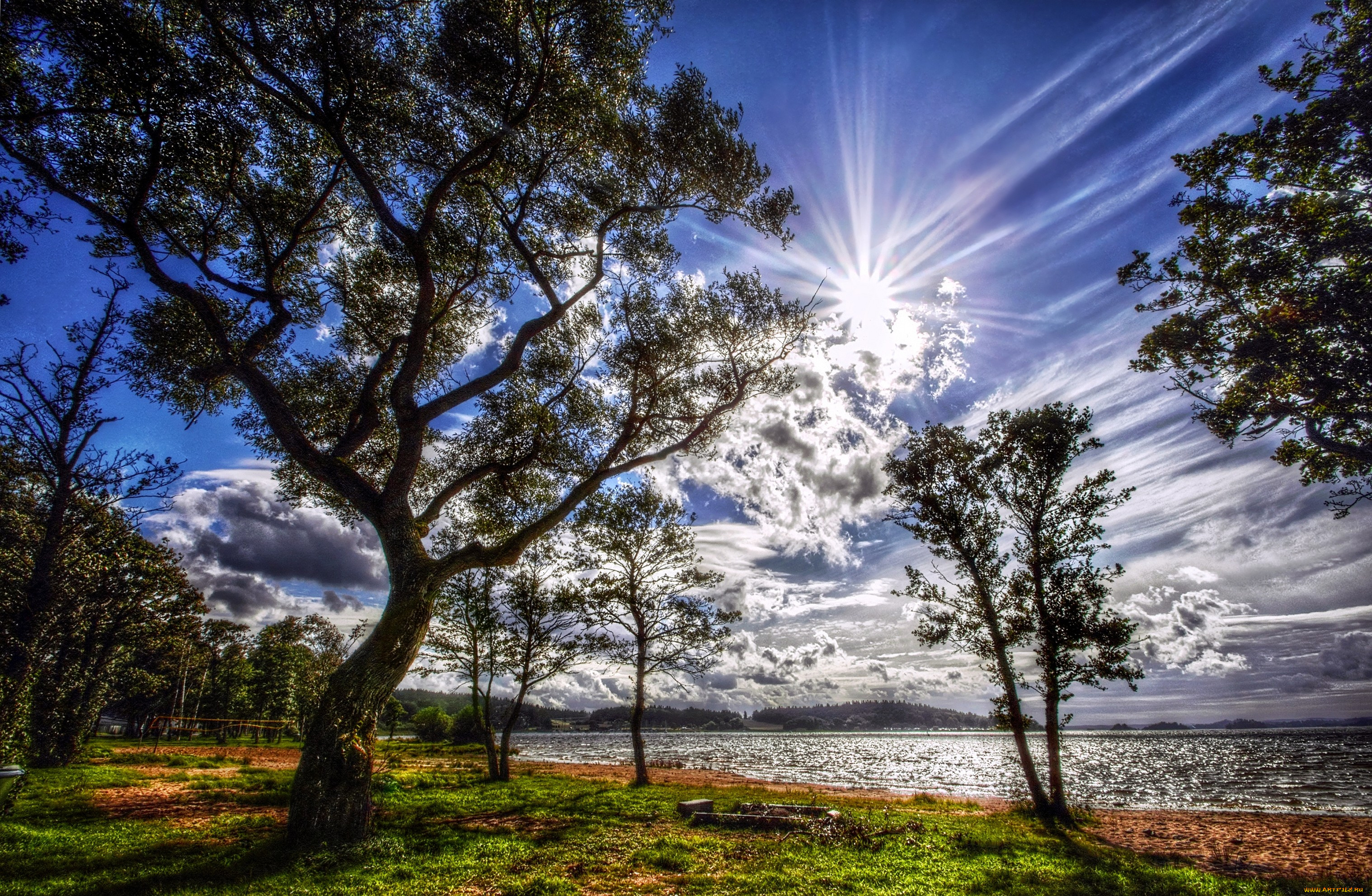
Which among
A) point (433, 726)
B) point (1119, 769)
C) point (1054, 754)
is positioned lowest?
point (1119, 769)

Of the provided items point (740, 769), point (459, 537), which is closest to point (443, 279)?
point (459, 537)

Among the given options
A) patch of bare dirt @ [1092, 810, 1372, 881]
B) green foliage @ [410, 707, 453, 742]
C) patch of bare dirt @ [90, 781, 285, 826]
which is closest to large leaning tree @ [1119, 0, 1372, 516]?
patch of bare dirt @ [1092, 810, 1372, 881]

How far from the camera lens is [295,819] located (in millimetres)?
8039

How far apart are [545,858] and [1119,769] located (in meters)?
63.0

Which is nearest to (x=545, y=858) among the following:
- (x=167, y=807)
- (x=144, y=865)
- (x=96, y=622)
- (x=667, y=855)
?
(x=667, y=855)

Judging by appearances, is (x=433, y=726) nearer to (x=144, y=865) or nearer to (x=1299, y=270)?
(x=144, y=865)

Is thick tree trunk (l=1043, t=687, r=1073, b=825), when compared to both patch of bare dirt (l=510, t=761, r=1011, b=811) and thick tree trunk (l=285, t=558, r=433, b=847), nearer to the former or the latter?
patch of bare dirt (l=510, t=761, r=1011, b=811)

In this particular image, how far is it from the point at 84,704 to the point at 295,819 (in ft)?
84.8

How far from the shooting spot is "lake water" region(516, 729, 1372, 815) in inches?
1069

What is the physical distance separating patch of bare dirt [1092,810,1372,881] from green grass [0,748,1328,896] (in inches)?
72.7

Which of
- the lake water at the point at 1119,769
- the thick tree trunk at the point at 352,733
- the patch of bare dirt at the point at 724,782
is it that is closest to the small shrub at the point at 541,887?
the thick tree trunk at the point at 352,733

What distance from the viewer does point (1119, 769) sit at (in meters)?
47.5

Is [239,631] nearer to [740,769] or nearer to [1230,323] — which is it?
[740,769]

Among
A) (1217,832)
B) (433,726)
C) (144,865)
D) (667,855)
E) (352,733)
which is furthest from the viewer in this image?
(433,726)
